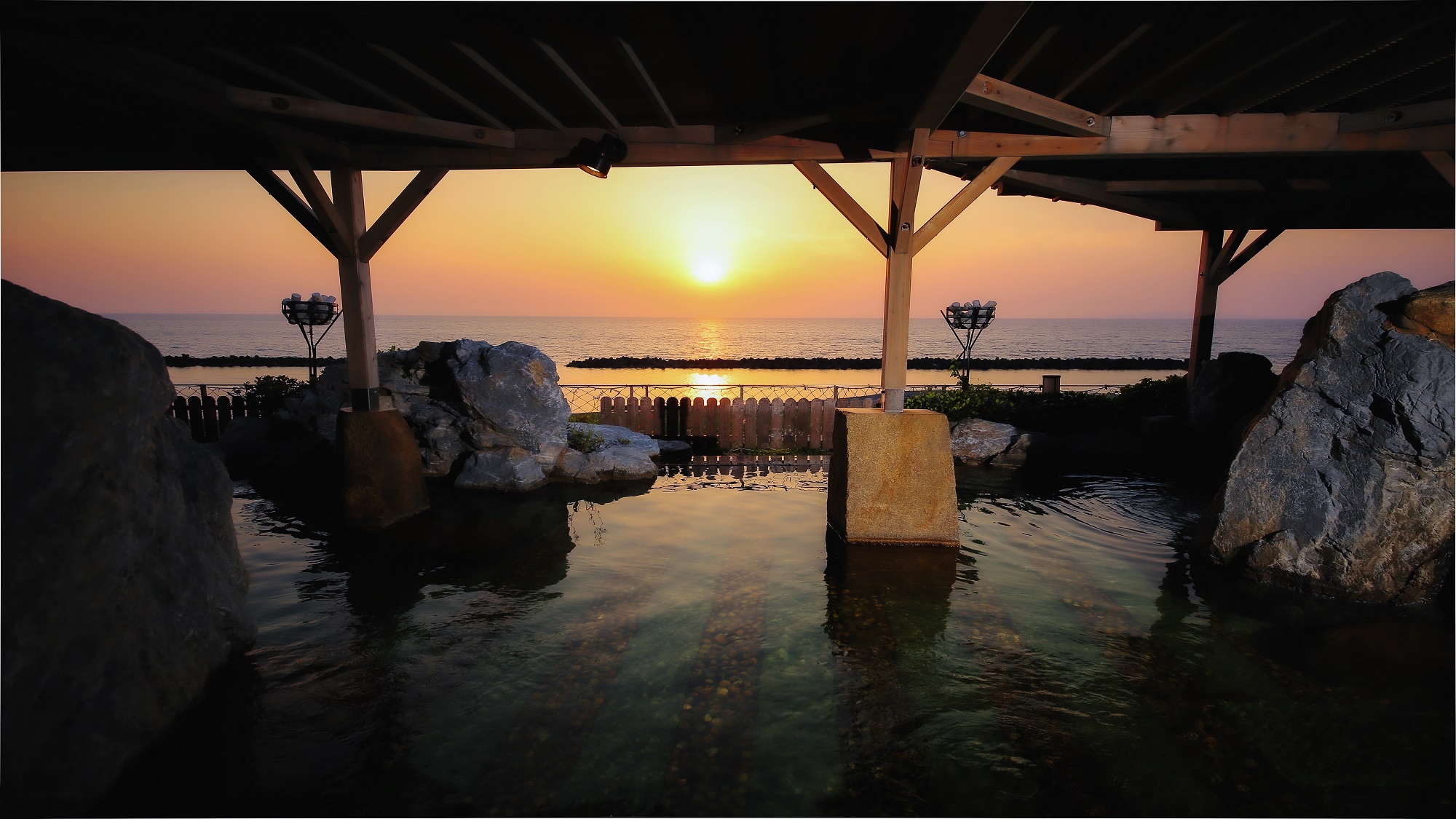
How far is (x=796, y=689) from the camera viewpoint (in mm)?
4020

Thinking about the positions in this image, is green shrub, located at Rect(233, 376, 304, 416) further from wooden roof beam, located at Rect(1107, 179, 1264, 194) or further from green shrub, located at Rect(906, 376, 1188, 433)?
wooden roof beam, located at Rect(1107, 179, 1264, 194)

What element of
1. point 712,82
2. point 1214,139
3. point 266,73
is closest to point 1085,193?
point 1214,139

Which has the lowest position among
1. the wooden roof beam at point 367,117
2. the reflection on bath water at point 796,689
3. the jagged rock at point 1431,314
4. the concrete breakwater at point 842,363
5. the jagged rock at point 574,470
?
the reflection on bath water at point 796,689

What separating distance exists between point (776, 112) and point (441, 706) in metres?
5.89

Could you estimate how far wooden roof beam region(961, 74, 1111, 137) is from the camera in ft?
17.2

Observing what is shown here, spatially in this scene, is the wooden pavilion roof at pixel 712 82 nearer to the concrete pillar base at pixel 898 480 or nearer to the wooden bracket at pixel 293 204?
the wooden bracket at pixel 293 204

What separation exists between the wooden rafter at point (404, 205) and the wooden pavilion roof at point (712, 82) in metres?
0.20

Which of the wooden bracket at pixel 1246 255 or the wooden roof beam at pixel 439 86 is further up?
the wooden roof beam at pixel 439 86

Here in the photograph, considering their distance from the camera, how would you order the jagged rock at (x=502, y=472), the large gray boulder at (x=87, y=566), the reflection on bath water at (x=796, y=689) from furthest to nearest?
the jagged rock at (x=502, y=472) < the reflection on bath water at (x=796, y=689) < the large gray boulder at (x=87, y=566)

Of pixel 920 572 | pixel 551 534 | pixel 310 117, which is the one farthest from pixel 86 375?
pixel 920 572

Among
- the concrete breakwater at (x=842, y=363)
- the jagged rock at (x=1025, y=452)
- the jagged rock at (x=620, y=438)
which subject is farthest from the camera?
the concrete breakwater at (x=842, y=363)

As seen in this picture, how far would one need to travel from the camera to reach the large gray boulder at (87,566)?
2625 mm

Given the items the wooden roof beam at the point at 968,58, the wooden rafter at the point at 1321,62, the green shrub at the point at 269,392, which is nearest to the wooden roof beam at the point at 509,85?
the wooden roof beam at the point at 968,58

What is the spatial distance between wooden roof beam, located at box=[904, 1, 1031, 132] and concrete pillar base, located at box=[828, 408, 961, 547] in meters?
2.86
